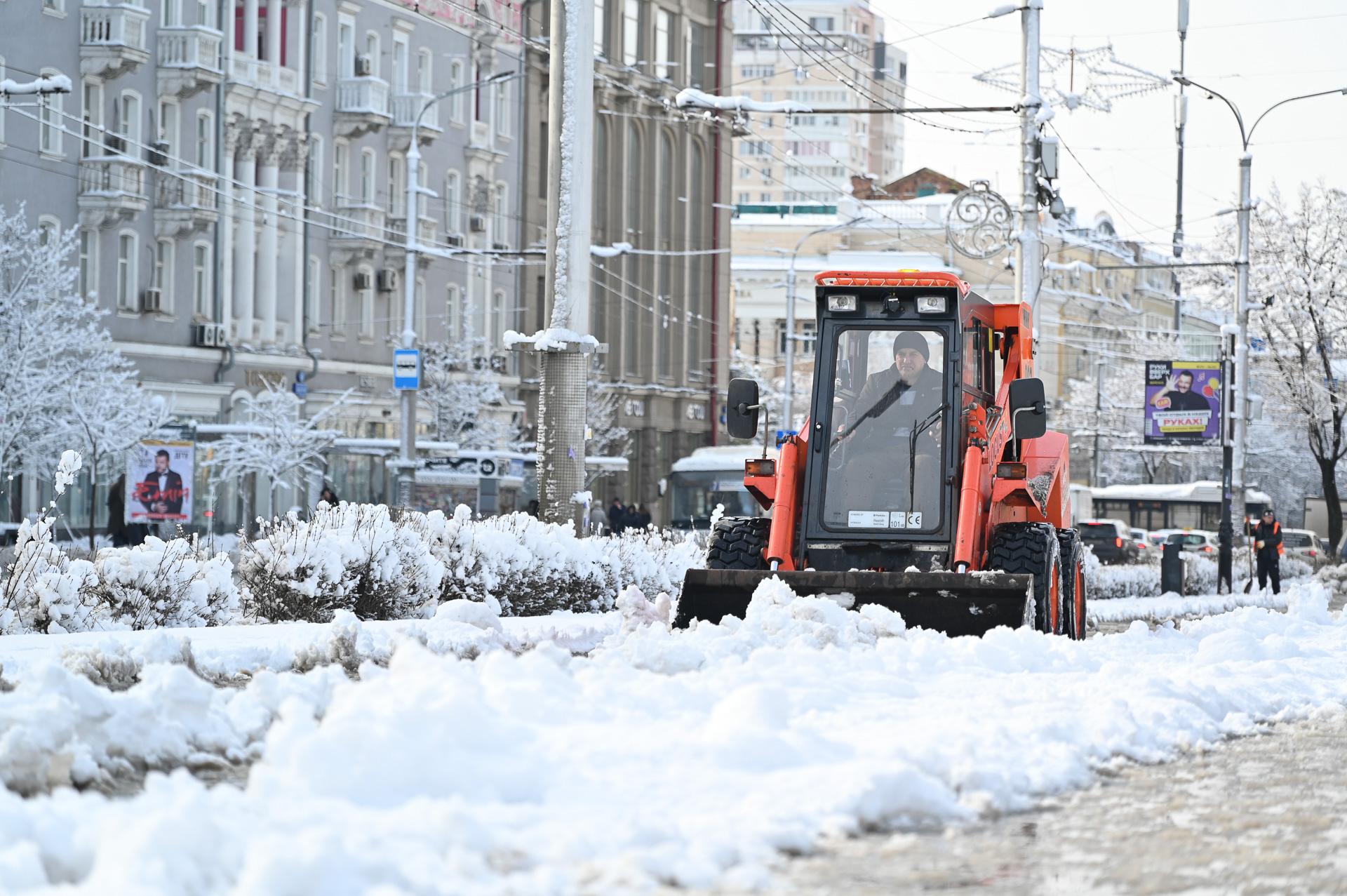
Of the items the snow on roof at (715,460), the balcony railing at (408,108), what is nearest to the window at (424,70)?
the balcony railing at (408,108)

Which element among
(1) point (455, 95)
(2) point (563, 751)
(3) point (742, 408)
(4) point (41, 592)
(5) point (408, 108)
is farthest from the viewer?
(1) point (455, 95)

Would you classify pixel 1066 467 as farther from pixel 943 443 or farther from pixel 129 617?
pixel 129 617

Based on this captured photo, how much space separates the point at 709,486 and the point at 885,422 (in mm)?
44802

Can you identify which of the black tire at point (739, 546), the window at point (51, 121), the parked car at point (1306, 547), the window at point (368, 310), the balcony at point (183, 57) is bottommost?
the parked car at point (1306, 547)

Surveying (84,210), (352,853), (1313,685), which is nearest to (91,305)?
(84,210)

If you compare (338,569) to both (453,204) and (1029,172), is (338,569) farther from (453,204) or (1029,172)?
(453,204)

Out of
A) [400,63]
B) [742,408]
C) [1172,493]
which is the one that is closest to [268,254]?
[400,63]

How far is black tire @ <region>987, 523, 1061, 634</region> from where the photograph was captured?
53.3 feet

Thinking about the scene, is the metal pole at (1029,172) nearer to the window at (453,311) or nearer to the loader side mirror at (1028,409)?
the loader side mirror at (1028,409)

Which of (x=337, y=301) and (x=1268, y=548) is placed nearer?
(x=1268, y=548)

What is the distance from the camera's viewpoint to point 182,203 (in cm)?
4850

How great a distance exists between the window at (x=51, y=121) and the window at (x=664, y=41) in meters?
31.4

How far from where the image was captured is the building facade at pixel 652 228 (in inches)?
2704

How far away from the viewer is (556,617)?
1902cm
